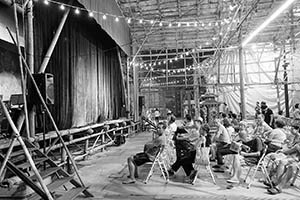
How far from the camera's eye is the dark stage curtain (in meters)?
6.69

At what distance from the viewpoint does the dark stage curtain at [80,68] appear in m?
6.69

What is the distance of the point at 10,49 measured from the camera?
8.40 m

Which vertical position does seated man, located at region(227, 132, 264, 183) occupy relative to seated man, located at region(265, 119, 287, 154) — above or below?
below

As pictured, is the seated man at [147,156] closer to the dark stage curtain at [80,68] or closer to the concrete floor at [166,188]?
the concrete floor at [166,188]

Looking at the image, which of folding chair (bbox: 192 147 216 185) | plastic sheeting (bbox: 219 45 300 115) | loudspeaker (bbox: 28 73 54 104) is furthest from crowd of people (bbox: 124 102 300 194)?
plastic sheeting (bbox: 219 45 300 115)

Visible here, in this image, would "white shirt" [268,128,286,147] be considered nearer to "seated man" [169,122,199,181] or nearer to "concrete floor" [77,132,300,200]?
"concrete floor" [77,132,300,200]

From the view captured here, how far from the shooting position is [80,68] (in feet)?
28.7

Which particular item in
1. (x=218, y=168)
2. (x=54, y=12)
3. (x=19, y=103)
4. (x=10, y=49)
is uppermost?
(x=54, y=12)

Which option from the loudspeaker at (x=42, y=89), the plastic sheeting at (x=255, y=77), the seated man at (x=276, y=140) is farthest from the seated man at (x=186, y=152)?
the plastic sheeting at (x=255, y=77)

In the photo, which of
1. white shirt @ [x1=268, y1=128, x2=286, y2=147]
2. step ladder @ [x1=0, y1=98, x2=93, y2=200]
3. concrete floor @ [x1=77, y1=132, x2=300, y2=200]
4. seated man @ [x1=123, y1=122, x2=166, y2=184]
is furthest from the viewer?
seated man @ [x1=123, y1=122, x2=166, y2=184]

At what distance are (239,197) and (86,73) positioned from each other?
278 inches

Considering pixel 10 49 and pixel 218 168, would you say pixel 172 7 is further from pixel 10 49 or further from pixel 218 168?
pixel 218 168

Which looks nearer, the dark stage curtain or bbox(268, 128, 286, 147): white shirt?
bbox(268, 128, 286, 147): white shirt

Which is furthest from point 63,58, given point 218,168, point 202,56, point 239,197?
point 202,56
